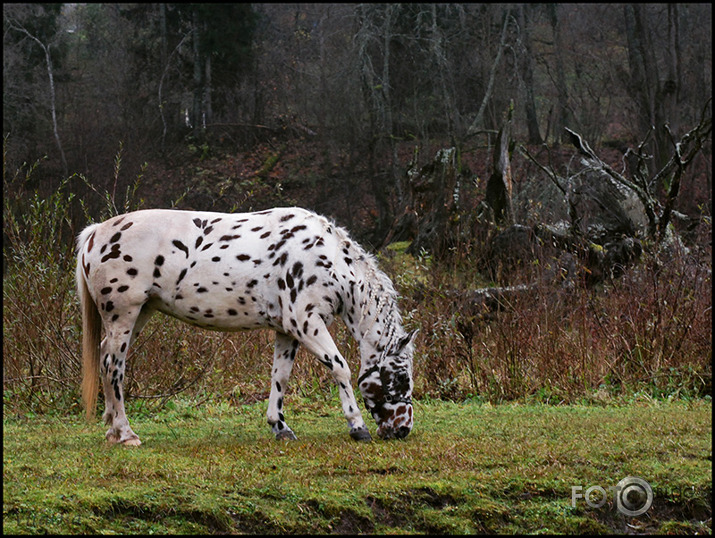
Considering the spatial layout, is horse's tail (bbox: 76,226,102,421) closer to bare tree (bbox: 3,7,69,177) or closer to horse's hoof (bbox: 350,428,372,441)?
horse's hoof (bbox: 350,428,372,441)

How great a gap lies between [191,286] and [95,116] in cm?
2050

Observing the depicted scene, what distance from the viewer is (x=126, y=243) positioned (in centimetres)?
601

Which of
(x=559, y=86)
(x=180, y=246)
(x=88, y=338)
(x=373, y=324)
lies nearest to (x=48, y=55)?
(x=559, y=86)

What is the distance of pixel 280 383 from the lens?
626 centimetres

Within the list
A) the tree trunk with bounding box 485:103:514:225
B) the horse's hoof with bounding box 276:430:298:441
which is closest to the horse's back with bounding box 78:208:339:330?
the horse's hoof with bounding box 276:430:298:441

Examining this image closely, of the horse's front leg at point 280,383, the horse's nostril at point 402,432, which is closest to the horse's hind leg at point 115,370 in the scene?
the horse's front leg at point 280,383

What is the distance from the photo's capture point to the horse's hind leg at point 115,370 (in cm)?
591

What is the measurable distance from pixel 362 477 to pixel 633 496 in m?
1.56

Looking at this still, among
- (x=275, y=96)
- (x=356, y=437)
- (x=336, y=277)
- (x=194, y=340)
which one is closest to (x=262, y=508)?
(x=356, y=437)

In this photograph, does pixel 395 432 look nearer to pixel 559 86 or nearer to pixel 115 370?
pixel 115 370

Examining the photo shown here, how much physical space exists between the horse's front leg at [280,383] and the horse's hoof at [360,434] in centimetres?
48

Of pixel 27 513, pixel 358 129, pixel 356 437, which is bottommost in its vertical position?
pixel 356 437

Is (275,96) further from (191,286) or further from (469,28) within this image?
(191,286)

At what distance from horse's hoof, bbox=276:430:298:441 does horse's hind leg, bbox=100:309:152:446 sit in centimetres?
107
